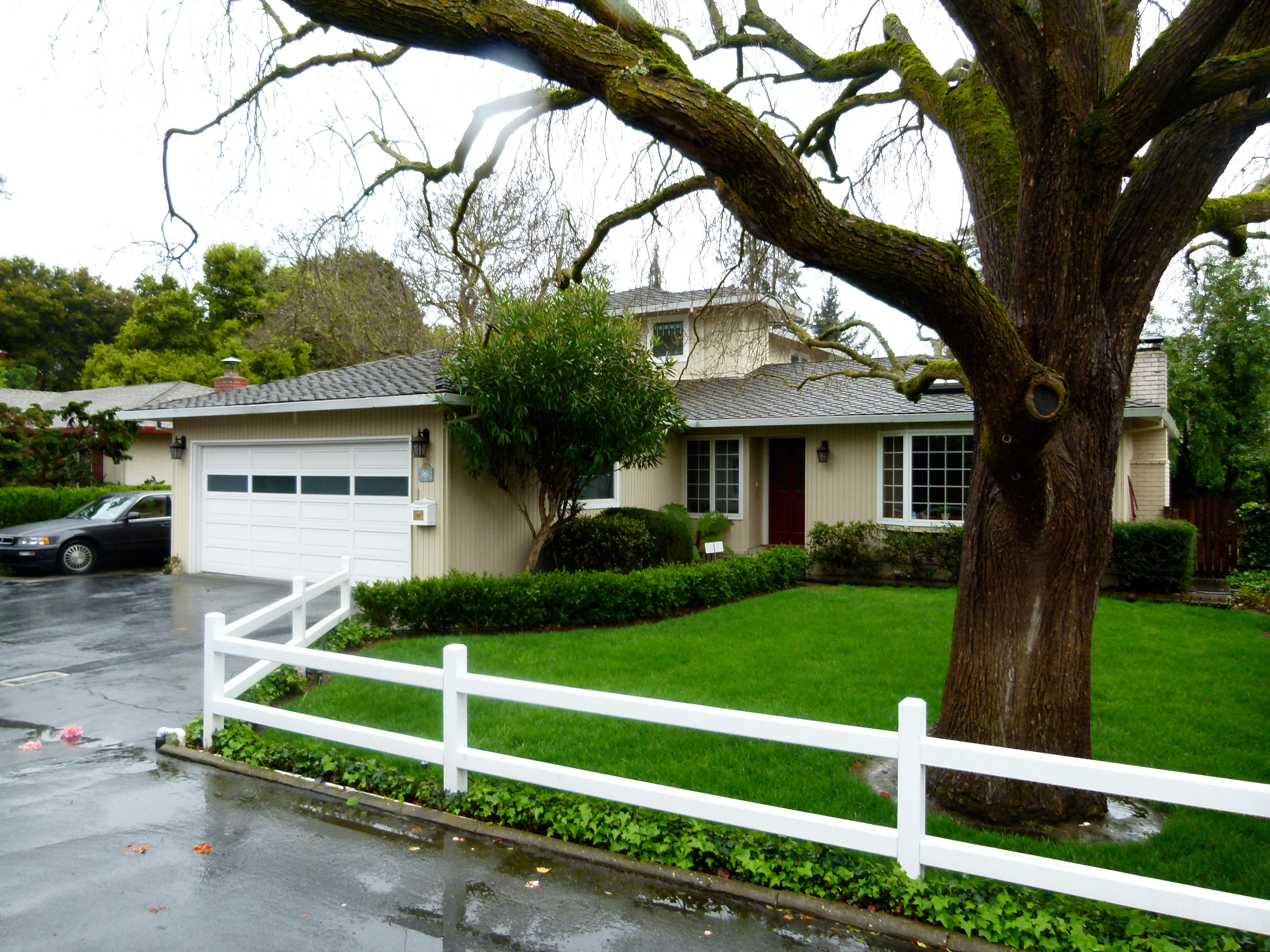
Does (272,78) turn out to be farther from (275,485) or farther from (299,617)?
(275,485)

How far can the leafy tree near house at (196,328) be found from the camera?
33.7 metres

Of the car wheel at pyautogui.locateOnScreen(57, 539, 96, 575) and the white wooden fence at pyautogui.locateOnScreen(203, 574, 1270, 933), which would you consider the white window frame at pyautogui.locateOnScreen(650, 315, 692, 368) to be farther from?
the white wooden fence at pyautogui.locateOnScreen(203, 574, 1270, 933)

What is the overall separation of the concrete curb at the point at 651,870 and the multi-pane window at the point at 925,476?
1187 cm

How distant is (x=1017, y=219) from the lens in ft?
19.1

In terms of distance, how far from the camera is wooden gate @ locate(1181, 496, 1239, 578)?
1636 centimetres

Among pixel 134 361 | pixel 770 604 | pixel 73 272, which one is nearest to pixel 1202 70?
pixel 770 604

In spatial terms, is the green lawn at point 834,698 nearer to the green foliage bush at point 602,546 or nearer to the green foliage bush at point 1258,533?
the green foliage bush at point 602,546

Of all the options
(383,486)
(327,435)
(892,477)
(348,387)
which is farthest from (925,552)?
(327,435)

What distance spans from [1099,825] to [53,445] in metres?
23.2

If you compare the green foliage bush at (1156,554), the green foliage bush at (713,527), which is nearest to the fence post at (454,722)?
the green foliage bush at (1156,554)

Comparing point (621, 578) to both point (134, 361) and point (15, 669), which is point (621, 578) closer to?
point (15, 669)

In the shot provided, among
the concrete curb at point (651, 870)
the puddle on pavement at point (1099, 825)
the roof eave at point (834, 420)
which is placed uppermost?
the roof eave at point (834, 420)

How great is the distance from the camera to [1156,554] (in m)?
13.2

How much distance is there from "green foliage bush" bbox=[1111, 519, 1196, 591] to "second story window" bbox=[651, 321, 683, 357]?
10469mm
